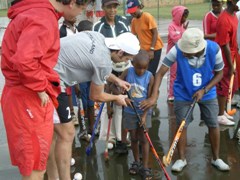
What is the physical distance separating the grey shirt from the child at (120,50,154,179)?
72 cm

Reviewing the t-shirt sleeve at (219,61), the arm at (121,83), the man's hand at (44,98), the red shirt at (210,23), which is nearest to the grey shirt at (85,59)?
the arm at (121,83)

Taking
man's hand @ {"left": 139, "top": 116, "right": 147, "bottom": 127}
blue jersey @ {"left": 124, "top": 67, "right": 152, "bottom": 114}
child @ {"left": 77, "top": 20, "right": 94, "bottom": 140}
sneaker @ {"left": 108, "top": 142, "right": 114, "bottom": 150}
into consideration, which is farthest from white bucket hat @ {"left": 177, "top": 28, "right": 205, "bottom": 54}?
child @ {"left": 77, "top": 20, "right": 94, "bottom": 140}

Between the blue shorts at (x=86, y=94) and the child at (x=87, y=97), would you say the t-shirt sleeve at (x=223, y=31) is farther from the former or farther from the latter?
the blue shorts at (x=86, y=94)

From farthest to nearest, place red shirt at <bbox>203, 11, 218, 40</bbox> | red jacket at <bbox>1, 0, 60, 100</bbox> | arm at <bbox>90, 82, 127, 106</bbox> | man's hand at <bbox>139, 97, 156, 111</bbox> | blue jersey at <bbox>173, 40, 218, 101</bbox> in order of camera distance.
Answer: red shirt at <bbox>203, 11, 218, 40</bbox> < blue jersey at <bbox>173, 40, 218, 101</bbox> < man's hand at <bbox>139, 97, 156, 111</bbox> < arm at <bbox>90, 82, 127, 106</bbox> < red jacket at <bbox>1, 0, 60, 100</bbox>

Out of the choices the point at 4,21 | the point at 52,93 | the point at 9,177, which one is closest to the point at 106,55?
the point at 52,93

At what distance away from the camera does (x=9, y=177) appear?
4.31 meters

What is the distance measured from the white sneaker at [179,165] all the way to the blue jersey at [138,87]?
712 mm

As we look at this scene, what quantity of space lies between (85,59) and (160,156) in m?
1.88

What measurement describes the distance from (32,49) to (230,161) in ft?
9.59

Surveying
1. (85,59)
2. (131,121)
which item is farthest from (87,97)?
(85,59)

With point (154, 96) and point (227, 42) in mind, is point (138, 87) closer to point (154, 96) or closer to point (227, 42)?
point (154, 96)

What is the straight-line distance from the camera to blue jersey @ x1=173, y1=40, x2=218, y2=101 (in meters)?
4.20

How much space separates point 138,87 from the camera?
167 inches

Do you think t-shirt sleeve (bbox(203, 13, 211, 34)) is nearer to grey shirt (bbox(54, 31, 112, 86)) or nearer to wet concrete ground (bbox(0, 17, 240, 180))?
wet concrete ground (bbox(0, 17, 240, 180))
